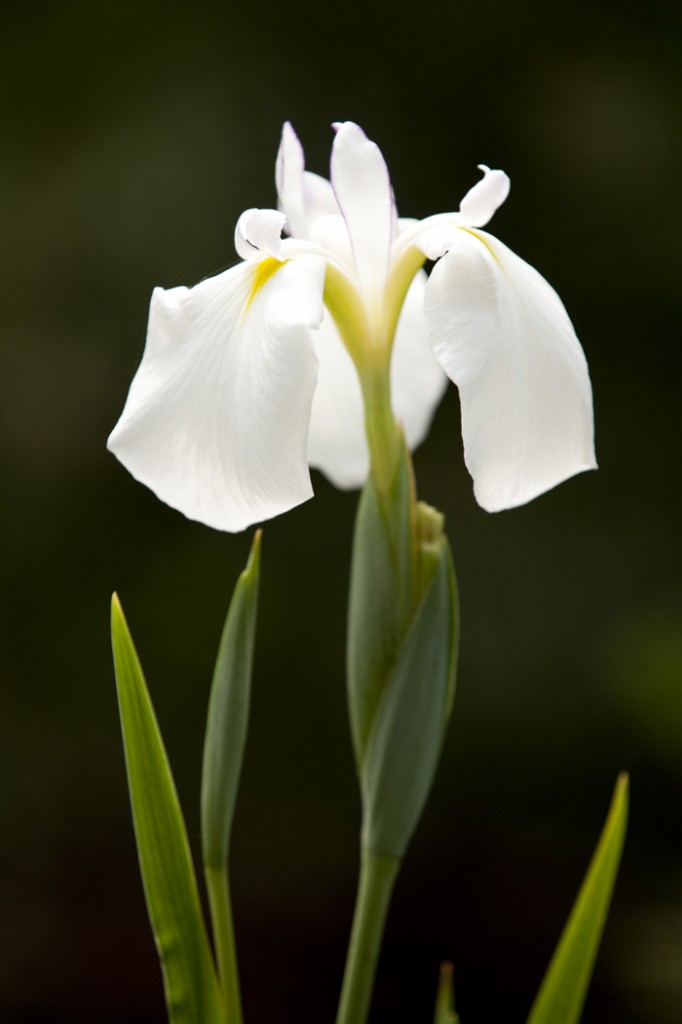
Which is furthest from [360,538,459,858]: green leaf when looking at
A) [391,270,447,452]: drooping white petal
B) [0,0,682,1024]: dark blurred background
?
[0,0,682,1024]: dark blurred background

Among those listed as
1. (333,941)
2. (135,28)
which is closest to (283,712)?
(333,941)

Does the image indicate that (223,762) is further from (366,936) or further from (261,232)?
(261,232)

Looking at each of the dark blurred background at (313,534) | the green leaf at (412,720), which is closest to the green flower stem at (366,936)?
the green leaf at (412,720)

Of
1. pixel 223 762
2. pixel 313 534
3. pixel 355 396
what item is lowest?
pixel 313 534

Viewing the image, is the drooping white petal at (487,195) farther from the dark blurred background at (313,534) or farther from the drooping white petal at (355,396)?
the dark blurred background at (313,534)

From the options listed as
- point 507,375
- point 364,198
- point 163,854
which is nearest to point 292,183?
point 364,198

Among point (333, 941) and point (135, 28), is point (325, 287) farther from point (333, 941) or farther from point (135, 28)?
point (333, 941)
